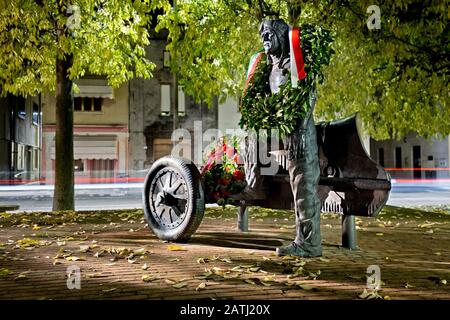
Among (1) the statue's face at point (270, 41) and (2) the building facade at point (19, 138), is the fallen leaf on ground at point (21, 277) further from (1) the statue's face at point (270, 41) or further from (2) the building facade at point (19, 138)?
(2) the building facade at point (19, 138)

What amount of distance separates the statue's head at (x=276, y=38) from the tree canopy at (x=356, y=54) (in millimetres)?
3887

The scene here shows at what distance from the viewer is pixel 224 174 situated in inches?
238

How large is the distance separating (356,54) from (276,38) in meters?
6.48

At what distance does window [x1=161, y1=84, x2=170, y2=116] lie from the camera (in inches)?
1312

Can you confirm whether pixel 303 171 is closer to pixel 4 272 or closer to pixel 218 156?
pixel 218 156

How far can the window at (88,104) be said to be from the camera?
3222 centimetres

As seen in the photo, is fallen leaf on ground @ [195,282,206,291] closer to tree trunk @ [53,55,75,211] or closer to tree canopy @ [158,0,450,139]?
tree canopy @ [158,0,450,139]

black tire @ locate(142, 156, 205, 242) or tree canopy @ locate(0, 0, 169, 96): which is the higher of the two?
tree canopy @ locate(0, 0, 169, 96)

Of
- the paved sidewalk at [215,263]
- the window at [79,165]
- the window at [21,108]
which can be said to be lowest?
the paved sidewalk at [215,263]

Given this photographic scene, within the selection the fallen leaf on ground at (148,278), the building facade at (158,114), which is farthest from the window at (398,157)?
the fallen leaf on ground at (148,278)

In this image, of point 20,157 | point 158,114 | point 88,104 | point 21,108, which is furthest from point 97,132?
point 20,157

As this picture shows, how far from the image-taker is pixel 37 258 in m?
5.19

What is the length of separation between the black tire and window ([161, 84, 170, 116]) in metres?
27.2

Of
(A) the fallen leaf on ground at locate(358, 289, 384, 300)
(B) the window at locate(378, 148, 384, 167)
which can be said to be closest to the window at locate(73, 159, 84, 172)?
(B) the window at locate(378, 148, 384, 167)
